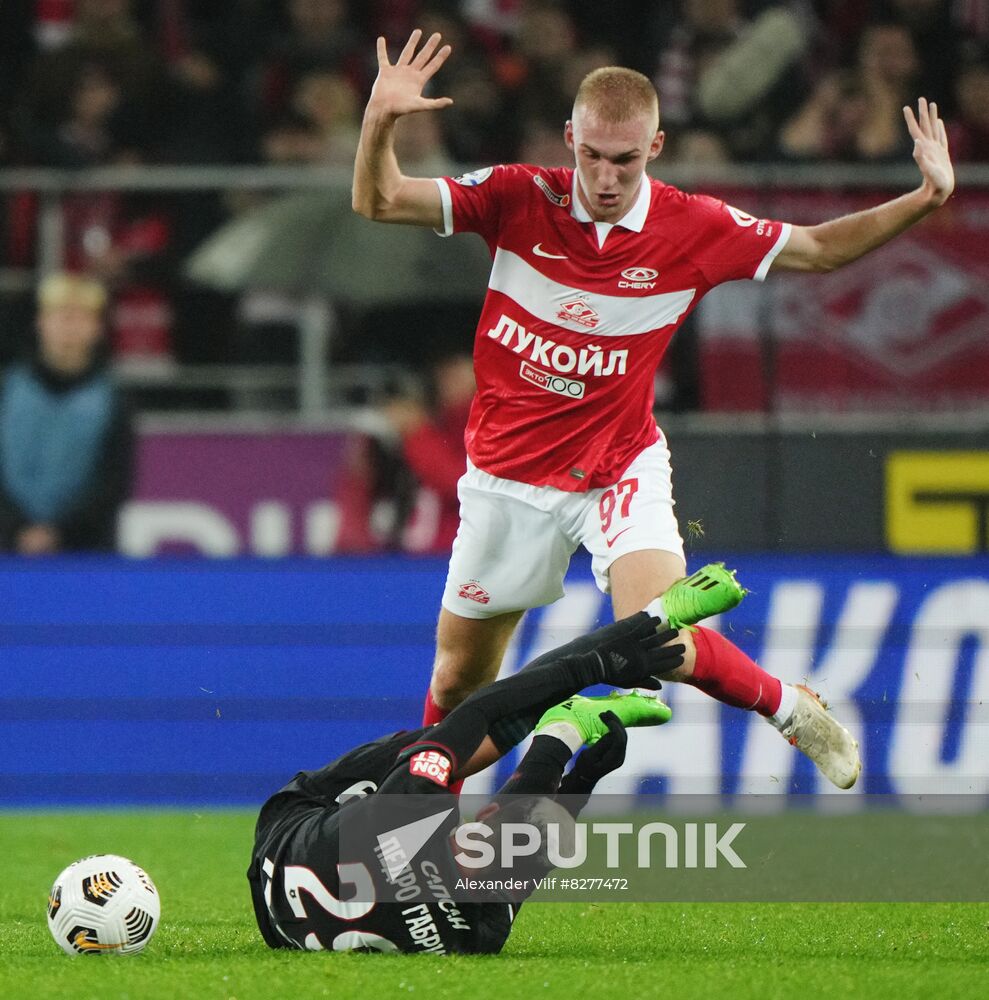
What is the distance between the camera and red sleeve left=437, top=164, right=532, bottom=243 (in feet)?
19.5

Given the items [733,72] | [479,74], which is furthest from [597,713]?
[479,74]

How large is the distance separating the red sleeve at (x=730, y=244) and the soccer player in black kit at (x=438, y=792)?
1.45 meters

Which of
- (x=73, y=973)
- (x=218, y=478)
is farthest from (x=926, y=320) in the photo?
(x=73, y=973)

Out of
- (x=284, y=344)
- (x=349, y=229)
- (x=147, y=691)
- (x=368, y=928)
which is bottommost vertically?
(x=147, y=691)

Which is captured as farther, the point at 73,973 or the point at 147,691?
the point at 147,691

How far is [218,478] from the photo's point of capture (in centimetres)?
942

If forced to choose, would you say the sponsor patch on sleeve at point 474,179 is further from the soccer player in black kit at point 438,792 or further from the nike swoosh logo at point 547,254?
the soccer player in black kit at point 438,792

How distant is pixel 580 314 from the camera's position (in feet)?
19.9

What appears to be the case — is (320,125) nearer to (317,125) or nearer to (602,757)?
(317,125)

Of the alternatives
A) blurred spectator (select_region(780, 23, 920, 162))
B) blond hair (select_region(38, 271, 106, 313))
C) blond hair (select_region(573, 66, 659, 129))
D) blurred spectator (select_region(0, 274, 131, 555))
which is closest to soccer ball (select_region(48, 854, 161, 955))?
blond hair (select_region(573, 66, 659, 129))

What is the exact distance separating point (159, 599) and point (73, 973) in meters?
4.14

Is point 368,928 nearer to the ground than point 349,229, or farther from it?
nearer to the ground

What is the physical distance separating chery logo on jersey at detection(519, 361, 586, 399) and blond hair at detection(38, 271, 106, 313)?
3.54 meters

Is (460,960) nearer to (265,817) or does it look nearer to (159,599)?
(265,817)
